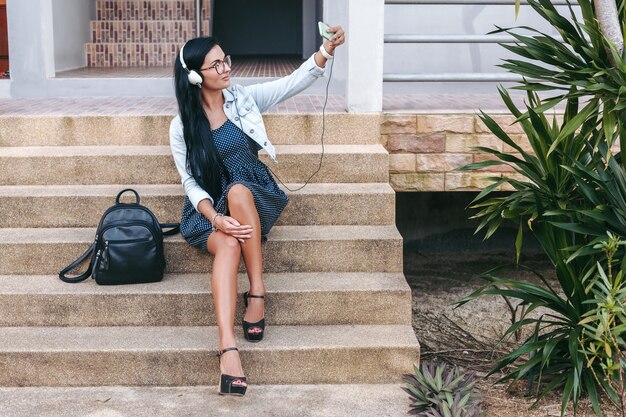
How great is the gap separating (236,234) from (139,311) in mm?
657

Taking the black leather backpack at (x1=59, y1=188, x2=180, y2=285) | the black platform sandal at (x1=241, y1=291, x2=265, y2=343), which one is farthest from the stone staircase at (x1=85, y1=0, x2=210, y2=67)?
the black platform sandal at (x1=241, y1=291, x2=265, y2=343)

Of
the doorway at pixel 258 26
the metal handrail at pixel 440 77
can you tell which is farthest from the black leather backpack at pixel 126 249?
the doorway at pixel 258 26

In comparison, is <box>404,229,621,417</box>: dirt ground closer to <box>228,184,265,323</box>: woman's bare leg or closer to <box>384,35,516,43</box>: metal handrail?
<box>228,184,265,323</box>: woman's bare leg

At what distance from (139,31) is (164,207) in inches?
196

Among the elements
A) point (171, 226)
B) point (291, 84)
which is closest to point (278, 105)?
point (291, 84)

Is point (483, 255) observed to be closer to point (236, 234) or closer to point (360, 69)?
point (360, 69)

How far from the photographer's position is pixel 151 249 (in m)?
4.00

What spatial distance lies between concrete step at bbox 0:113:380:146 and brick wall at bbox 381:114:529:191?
0.54 feet

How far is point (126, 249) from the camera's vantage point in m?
3.96

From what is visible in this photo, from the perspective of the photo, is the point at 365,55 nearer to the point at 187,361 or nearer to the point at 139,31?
the point at 187,361

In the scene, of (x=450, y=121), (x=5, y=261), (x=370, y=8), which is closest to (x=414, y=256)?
(x=450, y=121)

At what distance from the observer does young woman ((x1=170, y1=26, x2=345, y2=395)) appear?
3773 millimetres

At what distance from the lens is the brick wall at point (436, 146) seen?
5047 mm

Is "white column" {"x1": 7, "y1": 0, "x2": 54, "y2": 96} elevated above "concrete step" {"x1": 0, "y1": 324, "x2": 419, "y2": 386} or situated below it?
above
